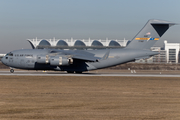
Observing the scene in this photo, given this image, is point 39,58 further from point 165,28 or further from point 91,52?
point 165,28

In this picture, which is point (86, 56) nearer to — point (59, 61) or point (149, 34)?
point (59, 61)

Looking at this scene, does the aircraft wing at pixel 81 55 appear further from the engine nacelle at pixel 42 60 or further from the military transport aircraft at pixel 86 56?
the engine nacelle at pixel 42 60

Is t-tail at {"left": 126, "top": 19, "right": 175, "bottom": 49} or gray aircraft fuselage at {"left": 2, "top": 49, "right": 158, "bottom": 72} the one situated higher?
t-tail at {"left": 126, "top": 19, "right": 175, "bottom": 49}

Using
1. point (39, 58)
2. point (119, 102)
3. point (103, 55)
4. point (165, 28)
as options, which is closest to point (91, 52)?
point (103, 55)

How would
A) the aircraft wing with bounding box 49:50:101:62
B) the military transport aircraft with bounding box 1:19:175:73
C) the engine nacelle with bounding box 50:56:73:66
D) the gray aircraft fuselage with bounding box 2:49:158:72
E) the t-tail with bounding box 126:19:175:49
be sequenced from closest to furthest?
the aircraft wing with bounding box 49:50:101:62 < the engine nacelle with bounding box 50:56:73:66 < the military transport aircraft with bounding box 1:19:175:73 < the gray aircraft fuselage with bounding box 2:49:158:72 < the t-tail with bounding box 126:19:175:49

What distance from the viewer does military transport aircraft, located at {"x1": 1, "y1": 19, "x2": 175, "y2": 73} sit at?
3909cm

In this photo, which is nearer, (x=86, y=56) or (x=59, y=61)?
(x=59, y=61)

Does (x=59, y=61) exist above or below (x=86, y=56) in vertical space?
below

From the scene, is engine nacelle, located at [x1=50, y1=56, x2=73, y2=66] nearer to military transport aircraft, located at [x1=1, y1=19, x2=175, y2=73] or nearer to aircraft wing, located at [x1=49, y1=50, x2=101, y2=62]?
military transport aircraft, located at [x1=1, y1=19, x2=175, y2=73]

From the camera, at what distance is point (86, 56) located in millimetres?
39281

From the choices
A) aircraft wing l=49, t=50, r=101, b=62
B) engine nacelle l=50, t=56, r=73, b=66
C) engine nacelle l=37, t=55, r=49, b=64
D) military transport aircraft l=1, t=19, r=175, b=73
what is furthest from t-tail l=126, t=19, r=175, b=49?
engine nacelle l=37, t=55, r=49, b=64

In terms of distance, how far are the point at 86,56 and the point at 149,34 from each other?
9674 millimetres

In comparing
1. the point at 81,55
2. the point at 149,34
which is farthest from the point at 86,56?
the point at 149,34

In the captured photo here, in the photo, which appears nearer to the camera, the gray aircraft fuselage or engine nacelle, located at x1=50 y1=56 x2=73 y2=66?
engine nacelle, located at x1=50 y1=56 x2=73 y2=66
